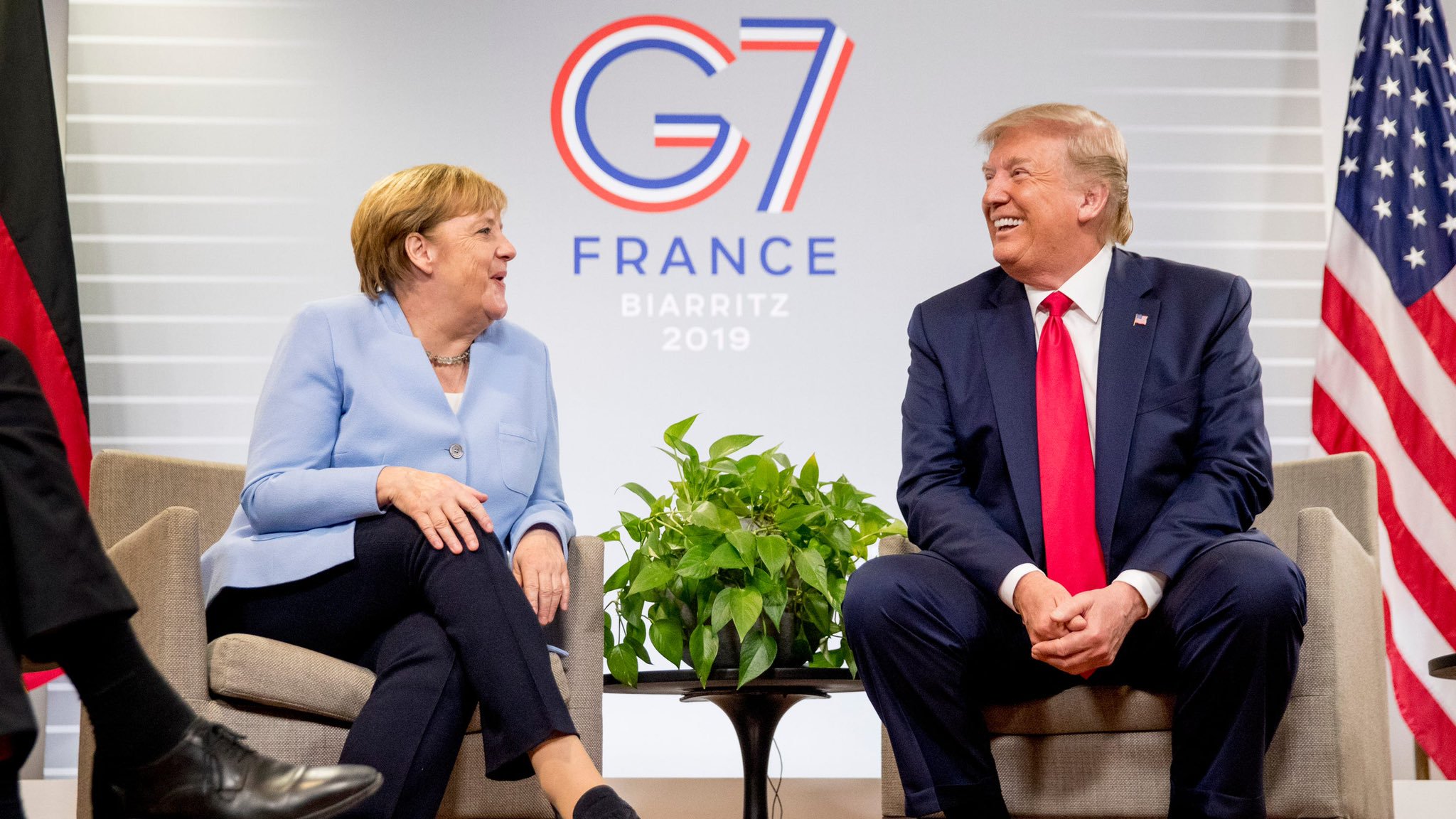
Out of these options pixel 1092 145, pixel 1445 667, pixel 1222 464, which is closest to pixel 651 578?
pixel 1222 464

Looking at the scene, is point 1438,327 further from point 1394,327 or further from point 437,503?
point 437,503

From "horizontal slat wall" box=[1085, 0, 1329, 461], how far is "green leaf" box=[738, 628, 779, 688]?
2.13 metres

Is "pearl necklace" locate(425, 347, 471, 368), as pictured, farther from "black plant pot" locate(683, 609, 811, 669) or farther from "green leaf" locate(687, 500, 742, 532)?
"black plant pot" locate(683, 609, 811, 669)

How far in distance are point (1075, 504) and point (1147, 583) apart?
0.20 metres

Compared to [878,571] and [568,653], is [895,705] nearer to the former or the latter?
[878,571]

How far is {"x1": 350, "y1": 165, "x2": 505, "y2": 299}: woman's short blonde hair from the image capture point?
2393mm

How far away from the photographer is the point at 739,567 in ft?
7.82

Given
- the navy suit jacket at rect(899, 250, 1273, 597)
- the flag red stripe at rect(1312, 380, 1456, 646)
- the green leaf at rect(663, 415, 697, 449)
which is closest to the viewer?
the navy suit jacket at rect(899, 250, 1273, 597)

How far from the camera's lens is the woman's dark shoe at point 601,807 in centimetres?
175

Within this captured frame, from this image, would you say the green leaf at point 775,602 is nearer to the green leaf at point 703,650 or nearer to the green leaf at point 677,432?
the green leaf at point 703,650

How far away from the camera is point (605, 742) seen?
12.3 ft

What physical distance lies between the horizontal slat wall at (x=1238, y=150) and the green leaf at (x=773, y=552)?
6.67 feet

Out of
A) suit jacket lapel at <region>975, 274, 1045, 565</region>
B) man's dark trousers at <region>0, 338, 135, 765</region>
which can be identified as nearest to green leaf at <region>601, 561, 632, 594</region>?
suit jacket lapel at <region>975, 274, 1045, 565</region>

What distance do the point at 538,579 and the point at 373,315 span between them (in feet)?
1.88
